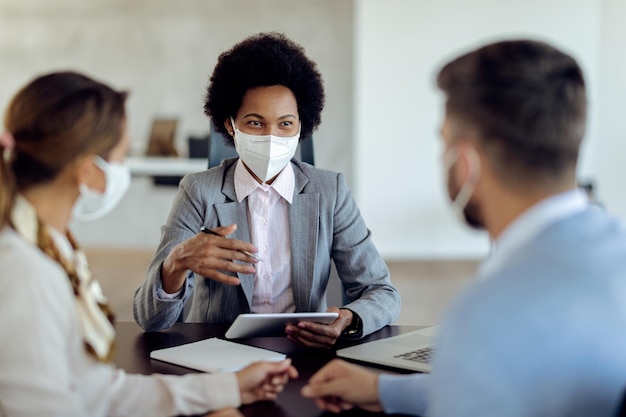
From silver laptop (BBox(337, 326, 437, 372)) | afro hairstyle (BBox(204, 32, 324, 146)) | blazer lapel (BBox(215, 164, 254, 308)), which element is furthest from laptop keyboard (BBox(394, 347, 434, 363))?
afro hairstyle (BBox(204, 32, 324, 146))

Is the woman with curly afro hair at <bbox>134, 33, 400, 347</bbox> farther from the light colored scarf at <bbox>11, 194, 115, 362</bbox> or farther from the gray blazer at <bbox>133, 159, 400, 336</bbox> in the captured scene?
the light colored scarf at <bbox>11, 194, 115, 362</bbox>

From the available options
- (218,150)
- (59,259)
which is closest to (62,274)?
(59,259)

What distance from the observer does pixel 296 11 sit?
7.16m

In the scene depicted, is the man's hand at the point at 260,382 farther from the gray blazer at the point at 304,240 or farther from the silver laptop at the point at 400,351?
the gray blazer at the point at 304,240

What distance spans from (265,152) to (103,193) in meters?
0.90

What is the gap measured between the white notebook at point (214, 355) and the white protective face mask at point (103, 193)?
1.25 feet

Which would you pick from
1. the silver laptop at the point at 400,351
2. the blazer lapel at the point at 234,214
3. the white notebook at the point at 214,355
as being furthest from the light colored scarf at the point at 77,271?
the blazer lapel at the point at 234,214

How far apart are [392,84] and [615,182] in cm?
218

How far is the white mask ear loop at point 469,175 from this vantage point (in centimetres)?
115

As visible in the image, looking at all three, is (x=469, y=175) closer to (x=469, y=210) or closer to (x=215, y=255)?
(x=469, y=210)

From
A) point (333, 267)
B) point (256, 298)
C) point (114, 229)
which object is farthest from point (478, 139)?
point (114, 229)

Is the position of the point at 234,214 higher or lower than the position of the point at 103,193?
lower

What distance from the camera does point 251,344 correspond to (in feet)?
5.92

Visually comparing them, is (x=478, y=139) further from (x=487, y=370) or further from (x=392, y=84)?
(x=392, y=84)
